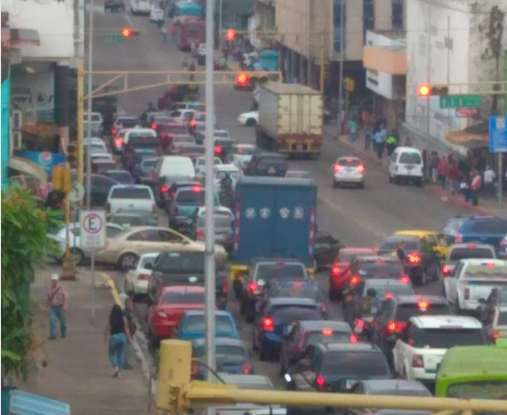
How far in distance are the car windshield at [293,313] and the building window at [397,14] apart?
64.3 meters

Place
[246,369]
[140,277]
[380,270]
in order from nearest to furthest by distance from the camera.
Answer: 1. [246,369]
2. [380,270]
3. [140,277]

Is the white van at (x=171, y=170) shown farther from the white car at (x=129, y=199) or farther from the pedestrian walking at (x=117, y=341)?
the pedestrian walking at (x=117, y=341)

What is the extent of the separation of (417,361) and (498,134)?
31.3m

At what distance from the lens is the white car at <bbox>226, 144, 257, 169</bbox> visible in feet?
198

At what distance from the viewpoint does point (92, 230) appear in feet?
101

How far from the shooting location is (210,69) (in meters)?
20.4

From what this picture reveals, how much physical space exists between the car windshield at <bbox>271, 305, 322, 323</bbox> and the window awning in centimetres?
1499

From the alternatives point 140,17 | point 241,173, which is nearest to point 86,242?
point 241,173

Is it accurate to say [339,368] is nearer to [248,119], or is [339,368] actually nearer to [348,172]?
[348,172]

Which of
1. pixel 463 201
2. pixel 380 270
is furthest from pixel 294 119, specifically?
pixel 380 270

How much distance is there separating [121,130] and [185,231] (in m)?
24.8

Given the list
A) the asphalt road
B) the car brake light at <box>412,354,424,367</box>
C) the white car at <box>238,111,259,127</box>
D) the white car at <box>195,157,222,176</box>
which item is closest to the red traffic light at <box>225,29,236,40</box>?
the white car at <box>195,157,222,176</box>

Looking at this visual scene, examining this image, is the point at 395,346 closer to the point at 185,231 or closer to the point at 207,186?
the point at 207,186

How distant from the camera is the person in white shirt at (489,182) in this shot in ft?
185
